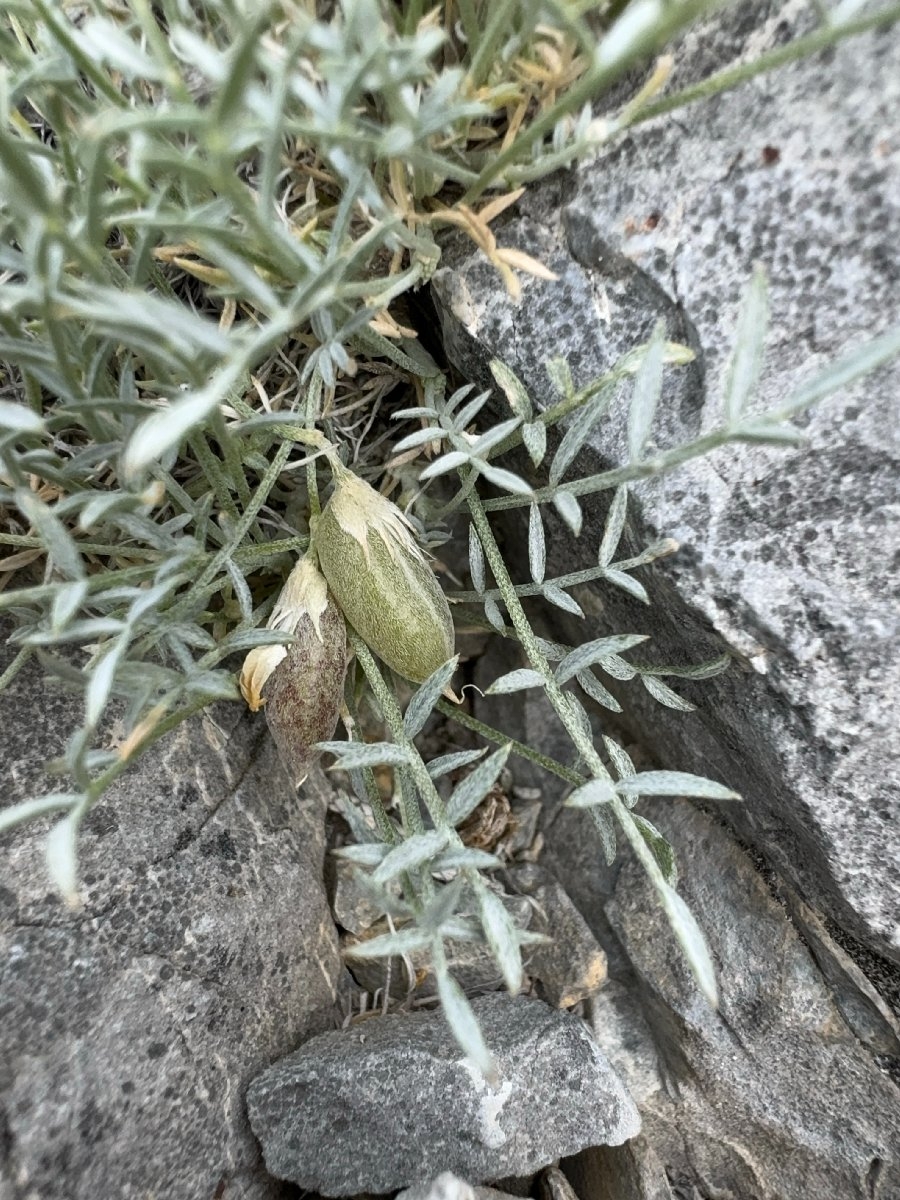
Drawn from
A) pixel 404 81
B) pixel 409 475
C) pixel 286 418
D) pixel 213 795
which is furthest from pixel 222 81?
pixel 213 795

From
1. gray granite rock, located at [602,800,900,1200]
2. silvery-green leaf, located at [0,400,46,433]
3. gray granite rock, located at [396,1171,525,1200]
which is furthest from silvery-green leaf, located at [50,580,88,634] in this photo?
gray granite rock, located at [602,800,900,1200]

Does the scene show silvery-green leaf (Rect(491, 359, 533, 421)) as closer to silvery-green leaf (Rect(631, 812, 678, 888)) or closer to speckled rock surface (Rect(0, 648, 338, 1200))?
silvery-green leaf (Rect(631, 812, 678, 888))

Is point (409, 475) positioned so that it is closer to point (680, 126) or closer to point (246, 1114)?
point (680, 126)

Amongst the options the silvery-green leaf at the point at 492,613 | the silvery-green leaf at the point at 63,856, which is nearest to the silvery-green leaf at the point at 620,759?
the silvery-green leaf at the point at 492,613

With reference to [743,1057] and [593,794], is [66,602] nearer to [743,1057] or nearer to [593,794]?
[593,794]

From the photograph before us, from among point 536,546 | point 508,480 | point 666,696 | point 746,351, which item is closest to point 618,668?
point 666,696
